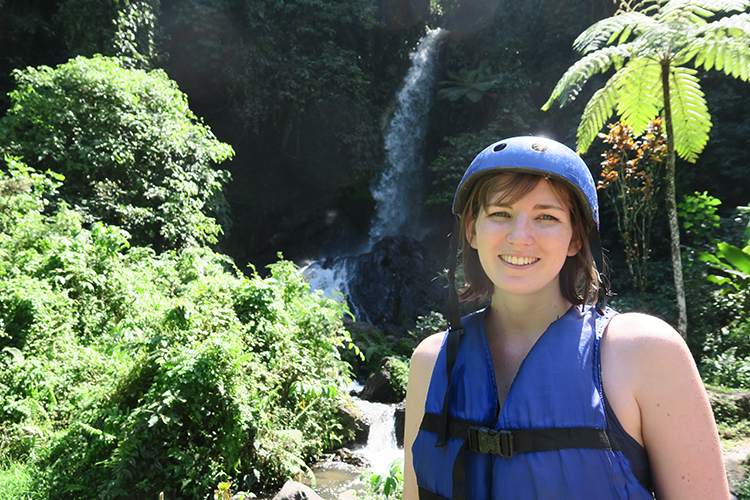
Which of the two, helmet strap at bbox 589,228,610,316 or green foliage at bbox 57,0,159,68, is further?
green foliage at bbox 57,0,159,68

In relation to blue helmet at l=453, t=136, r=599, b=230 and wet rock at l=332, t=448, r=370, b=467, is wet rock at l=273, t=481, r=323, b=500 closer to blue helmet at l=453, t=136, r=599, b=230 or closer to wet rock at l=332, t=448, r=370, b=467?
wet rock at l=332, t=448, r=370, b=467

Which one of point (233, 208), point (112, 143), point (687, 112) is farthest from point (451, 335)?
point (233, 208)

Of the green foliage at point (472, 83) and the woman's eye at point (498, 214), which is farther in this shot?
the green foliage at point (472, 83)

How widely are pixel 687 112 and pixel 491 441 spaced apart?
667 cm

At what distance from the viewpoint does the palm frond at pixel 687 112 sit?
5883 mm

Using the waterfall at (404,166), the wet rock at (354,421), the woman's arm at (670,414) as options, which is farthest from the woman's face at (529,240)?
the waterfall at (404,166)

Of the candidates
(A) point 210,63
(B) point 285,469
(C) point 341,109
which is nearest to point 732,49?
(B) point 285,469

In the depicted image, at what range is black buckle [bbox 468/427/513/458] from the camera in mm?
987

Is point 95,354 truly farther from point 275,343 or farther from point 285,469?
point 285,469

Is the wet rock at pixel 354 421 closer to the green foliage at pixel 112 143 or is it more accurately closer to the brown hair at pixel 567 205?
the green foliage at pixel 112 143

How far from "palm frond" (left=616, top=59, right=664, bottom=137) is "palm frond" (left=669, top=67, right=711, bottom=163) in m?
0.19

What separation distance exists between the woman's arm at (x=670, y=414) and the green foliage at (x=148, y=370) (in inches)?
127

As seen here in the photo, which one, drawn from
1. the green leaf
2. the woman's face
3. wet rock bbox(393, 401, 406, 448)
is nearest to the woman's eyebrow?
the woman's face

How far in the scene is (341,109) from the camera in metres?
16.3
